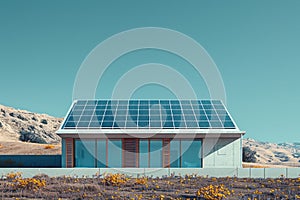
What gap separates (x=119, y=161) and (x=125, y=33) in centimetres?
1084

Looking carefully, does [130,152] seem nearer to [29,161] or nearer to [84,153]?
[84,153]

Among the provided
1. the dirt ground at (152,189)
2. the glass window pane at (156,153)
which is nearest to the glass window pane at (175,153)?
the glass window pane at (156,153)

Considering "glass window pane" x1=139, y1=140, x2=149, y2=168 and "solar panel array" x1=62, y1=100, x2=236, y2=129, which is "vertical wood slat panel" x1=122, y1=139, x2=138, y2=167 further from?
"solar panel array" x1=62, y1=100, x2=236, y2=129

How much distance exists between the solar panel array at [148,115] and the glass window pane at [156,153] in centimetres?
121

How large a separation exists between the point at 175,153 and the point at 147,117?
2775 millimetres

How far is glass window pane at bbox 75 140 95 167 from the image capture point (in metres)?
23.0

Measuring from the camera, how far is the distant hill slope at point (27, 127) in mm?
54844

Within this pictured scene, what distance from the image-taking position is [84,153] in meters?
23.2

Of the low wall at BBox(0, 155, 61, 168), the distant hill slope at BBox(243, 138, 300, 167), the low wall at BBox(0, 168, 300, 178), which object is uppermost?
the low wall at BBox(0, 168, 300, 178)

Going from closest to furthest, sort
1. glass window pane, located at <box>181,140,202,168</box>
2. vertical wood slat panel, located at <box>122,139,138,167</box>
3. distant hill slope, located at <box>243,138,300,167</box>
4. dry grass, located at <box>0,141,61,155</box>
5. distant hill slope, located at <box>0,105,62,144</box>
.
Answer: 1. vertical wood slat panel, located at <box>122,139,138,167</box>
2. glass window pane, located at <box>181,140,202,168</box>
3. dry grass, located at <box>0,141,61,155</box>
4. distant hill slope, located at <box>0,105,62,144</box>
5. distant hill slope, located at <box>243,138,300,167</box>

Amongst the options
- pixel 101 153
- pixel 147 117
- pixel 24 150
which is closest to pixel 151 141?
pixel 147 117

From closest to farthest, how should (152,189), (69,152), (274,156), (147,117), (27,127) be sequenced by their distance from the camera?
1. (152,189)
2. (69,152)
3. (147,117)
4. (27,127)
5. (274,156)

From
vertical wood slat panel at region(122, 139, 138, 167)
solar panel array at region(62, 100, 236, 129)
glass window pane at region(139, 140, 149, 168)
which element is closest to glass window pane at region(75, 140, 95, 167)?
solar panel array at region(62, 100, 236, 129)

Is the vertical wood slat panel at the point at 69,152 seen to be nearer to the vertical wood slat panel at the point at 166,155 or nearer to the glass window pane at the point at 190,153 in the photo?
the vertical wood slat panel at the point at 166,155
